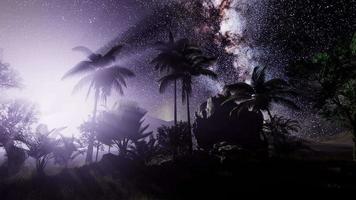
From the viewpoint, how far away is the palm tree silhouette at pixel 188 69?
1443 inches

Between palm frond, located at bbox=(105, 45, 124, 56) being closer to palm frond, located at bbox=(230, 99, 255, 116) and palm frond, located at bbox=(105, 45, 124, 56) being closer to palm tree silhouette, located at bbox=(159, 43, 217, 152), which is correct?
palm tree silhouette, located at bbox=(159, 43, 217, 152)

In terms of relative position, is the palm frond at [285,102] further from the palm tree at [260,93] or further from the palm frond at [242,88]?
the palm frond at [242,88]

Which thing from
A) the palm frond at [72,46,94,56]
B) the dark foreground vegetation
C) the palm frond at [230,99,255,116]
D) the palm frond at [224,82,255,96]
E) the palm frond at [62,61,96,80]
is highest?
the palm frond at [72,46,94,56]

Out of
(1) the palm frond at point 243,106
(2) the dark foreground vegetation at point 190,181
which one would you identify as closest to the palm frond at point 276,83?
(1) the palm frond at point 243,106

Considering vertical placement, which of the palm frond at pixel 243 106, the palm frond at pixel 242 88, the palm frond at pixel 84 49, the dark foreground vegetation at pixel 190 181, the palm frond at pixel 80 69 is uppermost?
the palm frond at pixel 84 49

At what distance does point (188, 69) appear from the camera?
120 feet

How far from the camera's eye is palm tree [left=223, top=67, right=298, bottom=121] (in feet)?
115

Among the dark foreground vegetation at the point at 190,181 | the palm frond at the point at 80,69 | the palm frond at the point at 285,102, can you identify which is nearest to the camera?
the dark foreground vegetation at the point at 190,181

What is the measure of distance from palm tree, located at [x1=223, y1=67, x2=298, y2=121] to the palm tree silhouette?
4.05 metres

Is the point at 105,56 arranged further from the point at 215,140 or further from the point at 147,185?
the point at 147,185

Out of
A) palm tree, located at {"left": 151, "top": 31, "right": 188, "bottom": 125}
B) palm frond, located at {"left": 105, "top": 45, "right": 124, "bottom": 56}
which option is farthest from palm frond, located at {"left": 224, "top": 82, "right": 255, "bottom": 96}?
palm frond, located at {"left": 105, "top": 45, "right": 124, "bottom": 56}

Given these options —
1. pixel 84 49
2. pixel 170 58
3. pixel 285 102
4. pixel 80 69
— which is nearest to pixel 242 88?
pixel 285 102

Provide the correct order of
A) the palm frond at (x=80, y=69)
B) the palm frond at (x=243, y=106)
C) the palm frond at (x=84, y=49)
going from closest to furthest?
the palm frond at (x=243, y=106) → the palm frond at (x=80, y=69) → the palm frond at (x=84, y=49)

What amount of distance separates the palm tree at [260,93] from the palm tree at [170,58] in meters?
7.52
